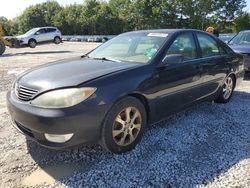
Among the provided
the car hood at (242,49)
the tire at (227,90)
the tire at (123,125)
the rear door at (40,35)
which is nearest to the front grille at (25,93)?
the tire at (123,125)

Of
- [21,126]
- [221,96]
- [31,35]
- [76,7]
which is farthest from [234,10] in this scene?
[21,126]

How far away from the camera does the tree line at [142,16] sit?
166 ft

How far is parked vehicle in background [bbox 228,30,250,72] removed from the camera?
8.43 m

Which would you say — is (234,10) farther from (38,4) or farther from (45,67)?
(45,67)

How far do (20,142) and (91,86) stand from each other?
1.45 m

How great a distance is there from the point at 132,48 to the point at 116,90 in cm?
129

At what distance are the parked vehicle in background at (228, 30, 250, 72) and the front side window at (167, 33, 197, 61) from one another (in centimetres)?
413

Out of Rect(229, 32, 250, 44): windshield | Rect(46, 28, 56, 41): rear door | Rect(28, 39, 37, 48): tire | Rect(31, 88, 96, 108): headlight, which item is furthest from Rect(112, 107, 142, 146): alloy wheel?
Rect(46, 28, 56, 41): rear door

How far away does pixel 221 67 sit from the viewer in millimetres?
5551

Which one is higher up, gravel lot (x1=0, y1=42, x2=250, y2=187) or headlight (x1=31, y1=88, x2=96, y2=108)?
headlight (x1=31, y1=88, x2=96, y2=108)

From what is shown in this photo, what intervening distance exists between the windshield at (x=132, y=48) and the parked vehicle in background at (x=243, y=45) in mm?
4672

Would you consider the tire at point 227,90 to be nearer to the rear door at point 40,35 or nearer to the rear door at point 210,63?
the rear door at point 210,63

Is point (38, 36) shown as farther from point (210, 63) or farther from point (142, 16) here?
point (142, 16)

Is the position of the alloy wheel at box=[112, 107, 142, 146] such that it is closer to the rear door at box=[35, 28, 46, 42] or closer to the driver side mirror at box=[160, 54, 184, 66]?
the driver side mirror at box=[160, 54, 184, 66]
